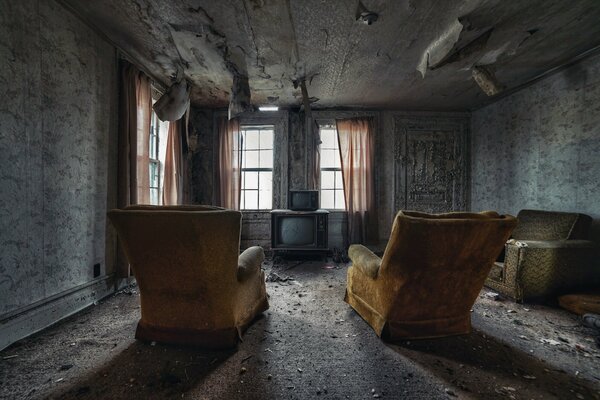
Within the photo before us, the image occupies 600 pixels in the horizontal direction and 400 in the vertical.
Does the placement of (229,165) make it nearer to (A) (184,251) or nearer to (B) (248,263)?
(B) (248,263)

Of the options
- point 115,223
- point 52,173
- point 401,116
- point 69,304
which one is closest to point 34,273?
point 69,304

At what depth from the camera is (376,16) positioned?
219 cm

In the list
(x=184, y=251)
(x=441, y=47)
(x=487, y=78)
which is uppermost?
(x=441, y=47)

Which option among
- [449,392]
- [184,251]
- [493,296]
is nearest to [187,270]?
[184,251]

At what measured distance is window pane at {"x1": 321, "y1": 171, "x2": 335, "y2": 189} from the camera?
4855 millimetres

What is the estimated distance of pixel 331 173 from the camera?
16.0 ft

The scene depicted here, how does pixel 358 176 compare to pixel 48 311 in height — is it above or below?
above

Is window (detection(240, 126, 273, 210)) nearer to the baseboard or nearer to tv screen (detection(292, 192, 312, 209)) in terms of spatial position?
tv screen (detection(292, 192, 312, 209))

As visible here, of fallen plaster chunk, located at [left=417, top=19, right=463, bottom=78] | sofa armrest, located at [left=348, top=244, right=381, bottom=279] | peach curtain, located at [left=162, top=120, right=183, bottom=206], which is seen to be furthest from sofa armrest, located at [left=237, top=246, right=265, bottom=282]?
fallen plaster chunk, located at [left=417, top=19, right=463, bottom=78]

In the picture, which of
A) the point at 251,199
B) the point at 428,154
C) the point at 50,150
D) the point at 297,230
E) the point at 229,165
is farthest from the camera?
the point at 251,199

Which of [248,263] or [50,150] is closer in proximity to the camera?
[248,263]

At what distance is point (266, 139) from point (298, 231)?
1.94 metres

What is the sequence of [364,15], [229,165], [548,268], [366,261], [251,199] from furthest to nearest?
1. [251,199]
2. [229,165]
3. [548,268]
4. [364,15]
5. [366,261]

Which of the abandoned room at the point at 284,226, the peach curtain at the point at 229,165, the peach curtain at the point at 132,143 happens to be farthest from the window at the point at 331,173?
the peach curtain at the point at 132,143
